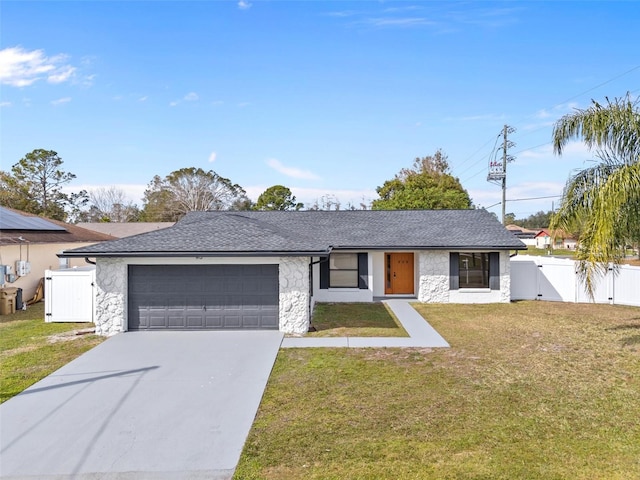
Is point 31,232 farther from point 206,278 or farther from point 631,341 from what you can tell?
point 631,341

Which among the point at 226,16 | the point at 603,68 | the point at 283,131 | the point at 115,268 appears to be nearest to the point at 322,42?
the point at 226,16

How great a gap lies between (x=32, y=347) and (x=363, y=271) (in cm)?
1127

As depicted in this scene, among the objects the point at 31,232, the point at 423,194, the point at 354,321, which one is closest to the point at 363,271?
the point at 354,321

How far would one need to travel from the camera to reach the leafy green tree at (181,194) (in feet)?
190

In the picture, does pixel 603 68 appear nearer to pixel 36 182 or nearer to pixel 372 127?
pixel 372 127

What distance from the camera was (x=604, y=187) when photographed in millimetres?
8234

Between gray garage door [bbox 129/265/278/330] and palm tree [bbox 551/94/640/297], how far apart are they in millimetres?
7916

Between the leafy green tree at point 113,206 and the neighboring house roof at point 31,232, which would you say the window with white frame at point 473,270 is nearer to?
the neighboring house roof at point 31,232

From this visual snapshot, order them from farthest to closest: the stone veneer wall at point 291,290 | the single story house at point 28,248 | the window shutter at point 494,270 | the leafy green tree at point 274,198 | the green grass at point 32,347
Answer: the leafy green tree at point 274,198 → the window shutter at point 494,270 → the single story house at point 28,248 → the stone veneer wall at point 291,290 → the green grass at point 32,347

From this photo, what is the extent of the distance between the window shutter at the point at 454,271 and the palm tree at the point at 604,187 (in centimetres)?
578

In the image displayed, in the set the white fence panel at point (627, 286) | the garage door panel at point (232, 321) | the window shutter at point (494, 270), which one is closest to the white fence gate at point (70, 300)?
the garage door panel at point (232, 321)

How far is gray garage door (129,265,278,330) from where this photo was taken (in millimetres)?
11000

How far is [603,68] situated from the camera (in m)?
16.0

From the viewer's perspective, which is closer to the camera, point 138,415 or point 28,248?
point 138,415
